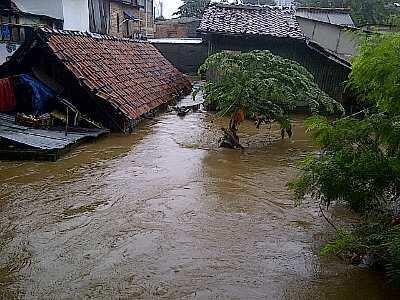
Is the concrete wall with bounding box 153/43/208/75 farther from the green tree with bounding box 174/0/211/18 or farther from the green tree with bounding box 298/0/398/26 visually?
the green tree with bounding box 174/0/211/18

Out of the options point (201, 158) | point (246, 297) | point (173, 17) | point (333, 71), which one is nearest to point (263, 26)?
point (333, 71)

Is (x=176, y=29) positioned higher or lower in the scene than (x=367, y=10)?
lower

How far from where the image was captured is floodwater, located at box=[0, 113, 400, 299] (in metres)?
5.57

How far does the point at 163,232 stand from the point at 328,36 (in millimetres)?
15034

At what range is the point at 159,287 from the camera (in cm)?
552

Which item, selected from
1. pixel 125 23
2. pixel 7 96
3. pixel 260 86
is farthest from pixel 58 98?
pixel 125 23

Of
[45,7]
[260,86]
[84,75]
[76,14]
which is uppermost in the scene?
[45,7]

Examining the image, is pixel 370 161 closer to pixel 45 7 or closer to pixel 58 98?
pixel 58 98

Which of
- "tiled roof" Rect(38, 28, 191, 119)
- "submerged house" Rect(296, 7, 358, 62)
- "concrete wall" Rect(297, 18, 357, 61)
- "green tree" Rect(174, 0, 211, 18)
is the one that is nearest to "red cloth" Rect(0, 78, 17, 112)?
"tiled roof" Rect(38, 28, 191, 119)

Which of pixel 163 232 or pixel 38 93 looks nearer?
→ pixel 163 232

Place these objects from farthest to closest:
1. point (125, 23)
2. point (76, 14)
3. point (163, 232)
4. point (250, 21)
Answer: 1. point (125, 23)
2. point (76, 14)
3. point (250, 21)
4. point (163, 232)

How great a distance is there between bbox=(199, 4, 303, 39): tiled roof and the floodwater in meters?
8.35

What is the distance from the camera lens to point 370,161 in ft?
17.5

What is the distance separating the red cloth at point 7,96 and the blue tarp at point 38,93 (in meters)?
0.31
